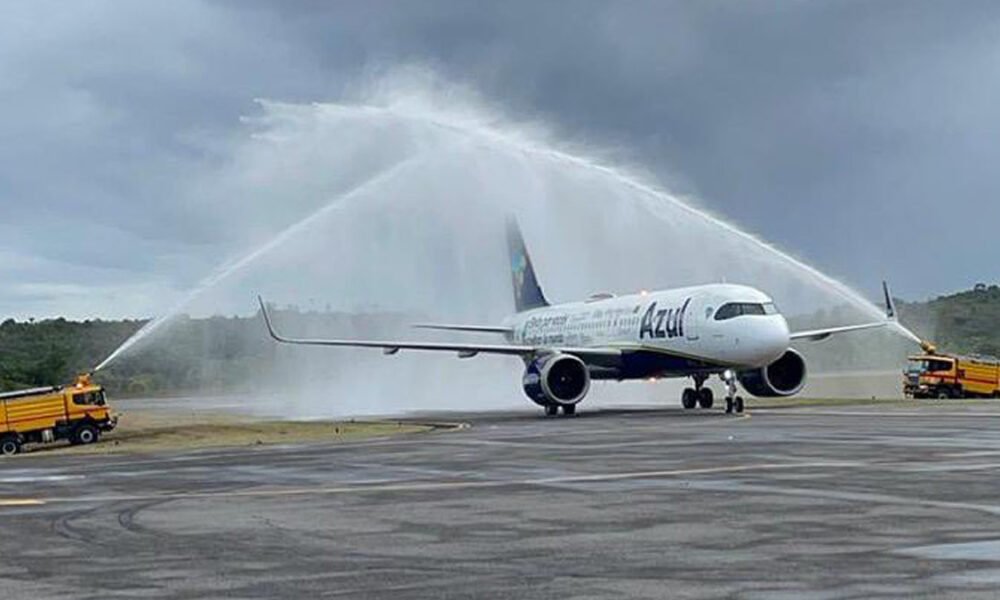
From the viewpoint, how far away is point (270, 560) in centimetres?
1277

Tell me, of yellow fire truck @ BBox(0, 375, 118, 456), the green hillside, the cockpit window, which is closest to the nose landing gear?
the cockpit window

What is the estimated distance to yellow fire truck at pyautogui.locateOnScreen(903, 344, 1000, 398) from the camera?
202 feet

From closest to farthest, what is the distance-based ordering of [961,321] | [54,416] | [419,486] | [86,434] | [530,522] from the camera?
[530,522] < [419,486] < [54,416] < [86,434] < [961,321]

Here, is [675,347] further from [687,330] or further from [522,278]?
[522,278]

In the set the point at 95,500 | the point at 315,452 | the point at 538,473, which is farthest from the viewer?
the point at 315,452

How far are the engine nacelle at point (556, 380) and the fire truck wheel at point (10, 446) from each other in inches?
618

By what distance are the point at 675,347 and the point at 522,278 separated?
740 inches

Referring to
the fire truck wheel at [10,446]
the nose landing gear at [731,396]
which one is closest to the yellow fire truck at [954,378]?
the nose landing gear at [731,396]

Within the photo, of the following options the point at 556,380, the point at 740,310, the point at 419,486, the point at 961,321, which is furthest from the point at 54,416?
the point at 961,321

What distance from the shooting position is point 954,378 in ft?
202

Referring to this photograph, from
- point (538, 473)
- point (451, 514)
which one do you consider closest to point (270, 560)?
point (451, 514)

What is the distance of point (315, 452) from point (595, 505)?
44.8 feet

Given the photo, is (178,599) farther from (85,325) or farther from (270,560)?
(85,325)

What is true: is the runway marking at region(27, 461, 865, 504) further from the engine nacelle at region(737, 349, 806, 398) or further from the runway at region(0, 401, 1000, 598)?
the engine nacelle at region(737, 349, 806, 398)
